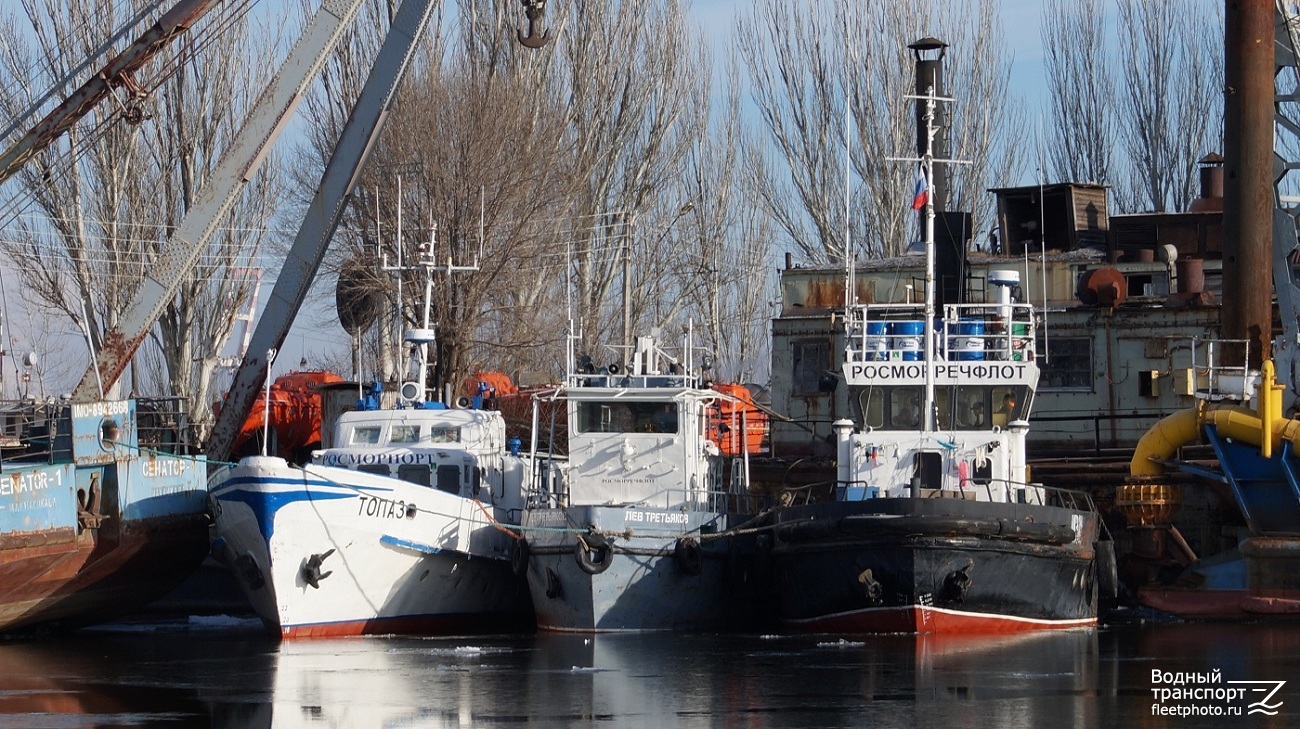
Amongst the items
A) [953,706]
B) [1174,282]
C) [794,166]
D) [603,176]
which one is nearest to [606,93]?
[603,176]

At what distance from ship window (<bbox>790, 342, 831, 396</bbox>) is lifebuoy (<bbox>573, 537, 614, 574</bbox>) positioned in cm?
1068

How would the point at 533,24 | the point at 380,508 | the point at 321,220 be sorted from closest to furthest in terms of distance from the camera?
the point at 380,508
the point at 321,220
the point at 533,24

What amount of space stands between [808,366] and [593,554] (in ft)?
36.0

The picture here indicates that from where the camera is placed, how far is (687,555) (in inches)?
872

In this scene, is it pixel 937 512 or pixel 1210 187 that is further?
pixel 1210 187

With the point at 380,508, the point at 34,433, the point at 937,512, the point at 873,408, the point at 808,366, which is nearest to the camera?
the point at 937,512

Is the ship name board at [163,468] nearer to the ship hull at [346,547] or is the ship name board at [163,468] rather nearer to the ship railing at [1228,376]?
the ship hull at [346,547]

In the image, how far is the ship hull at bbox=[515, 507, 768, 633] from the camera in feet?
71.4

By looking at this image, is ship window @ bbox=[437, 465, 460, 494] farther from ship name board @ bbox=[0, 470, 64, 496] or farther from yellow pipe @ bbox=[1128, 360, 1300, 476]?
yellow pipe @ bbox=[1128, 360, 1300, 476]

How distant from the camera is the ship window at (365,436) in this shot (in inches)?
952

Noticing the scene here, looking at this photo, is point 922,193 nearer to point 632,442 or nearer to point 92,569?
point 632,442

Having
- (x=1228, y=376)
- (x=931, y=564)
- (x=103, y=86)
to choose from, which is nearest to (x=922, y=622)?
(x=931, y=564)

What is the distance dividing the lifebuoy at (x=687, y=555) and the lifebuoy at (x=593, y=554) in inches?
40.3

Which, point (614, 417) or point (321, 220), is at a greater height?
point (321, 220)
